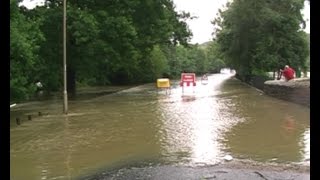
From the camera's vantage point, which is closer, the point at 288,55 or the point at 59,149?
the point at 59,149

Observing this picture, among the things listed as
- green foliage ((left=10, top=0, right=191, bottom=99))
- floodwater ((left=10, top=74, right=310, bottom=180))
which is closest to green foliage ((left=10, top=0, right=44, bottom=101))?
floodwater ((left=10, top=74, right=310, bottom=180))

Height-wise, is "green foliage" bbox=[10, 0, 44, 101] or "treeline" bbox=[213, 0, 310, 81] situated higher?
"treeline" bbox=[213, 0, 310, 81]

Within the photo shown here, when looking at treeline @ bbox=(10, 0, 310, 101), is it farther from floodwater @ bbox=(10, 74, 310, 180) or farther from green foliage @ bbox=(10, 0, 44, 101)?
floodwater @ bbox=(10, 74, 310, 180)

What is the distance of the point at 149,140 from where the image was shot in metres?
13.4

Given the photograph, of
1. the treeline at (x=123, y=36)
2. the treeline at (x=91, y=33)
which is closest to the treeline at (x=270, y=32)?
the treeline at (x=123, y=36)

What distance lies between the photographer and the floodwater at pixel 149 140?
10148 millimetres

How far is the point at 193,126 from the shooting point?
16484 mm

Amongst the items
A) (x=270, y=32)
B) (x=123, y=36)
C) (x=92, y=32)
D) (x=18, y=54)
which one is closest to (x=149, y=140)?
(x=18, y=54)

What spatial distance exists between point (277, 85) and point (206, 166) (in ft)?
71.6

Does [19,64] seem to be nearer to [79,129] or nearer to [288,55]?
[79,129]

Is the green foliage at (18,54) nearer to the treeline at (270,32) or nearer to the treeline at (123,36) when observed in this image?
the treeline at (123,36)

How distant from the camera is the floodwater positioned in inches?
400

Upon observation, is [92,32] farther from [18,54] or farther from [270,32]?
[270,32]
